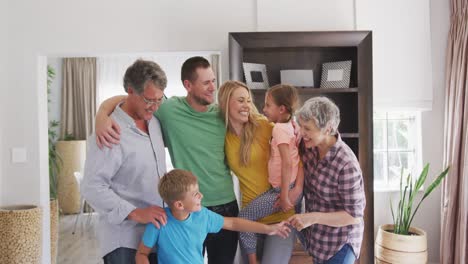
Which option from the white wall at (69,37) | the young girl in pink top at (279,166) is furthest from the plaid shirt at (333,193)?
the white wall at (69,37)

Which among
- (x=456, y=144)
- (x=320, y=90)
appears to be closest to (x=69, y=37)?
(x=320, y=90)

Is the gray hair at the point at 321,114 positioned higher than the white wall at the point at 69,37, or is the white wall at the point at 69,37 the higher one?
the white wall at the point at 69,37

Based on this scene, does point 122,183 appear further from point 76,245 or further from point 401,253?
point 76,245

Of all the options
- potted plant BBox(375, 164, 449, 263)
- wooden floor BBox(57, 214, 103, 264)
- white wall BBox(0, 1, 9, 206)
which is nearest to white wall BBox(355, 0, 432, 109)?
potted plant BBox(375, 164, 449, 263)

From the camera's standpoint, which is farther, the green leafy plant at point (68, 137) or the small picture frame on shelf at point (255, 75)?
the green leafy plant at point (68, 137)

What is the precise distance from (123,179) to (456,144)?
300 cm

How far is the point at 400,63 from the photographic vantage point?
3848 mm

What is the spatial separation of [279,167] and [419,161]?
2575 millimetres

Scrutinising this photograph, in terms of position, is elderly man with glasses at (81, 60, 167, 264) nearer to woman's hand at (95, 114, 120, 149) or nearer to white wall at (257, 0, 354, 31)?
woman's hand at (95, 114, 120, 149)

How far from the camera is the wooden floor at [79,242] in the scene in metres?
4.85

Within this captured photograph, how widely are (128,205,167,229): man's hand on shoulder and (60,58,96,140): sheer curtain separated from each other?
20.9ft

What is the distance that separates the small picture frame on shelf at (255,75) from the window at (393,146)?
1.50 m

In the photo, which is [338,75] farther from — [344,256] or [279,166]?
[344,256]

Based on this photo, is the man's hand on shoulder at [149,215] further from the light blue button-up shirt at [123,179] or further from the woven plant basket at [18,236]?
the woven plant basket at [18,236]
